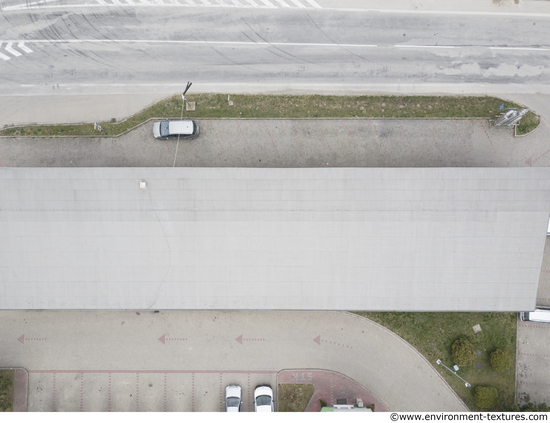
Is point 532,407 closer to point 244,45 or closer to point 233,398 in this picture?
point 233,398

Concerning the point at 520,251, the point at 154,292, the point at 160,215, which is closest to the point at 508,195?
the point at 520,251

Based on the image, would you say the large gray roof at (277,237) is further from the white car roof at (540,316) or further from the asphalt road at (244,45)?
the asphalt road at (244,45)

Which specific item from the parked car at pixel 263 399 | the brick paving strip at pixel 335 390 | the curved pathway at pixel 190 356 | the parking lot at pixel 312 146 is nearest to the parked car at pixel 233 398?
the curved pathway at pixel 190 356

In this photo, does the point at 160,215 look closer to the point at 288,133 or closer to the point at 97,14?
the point at 288,133

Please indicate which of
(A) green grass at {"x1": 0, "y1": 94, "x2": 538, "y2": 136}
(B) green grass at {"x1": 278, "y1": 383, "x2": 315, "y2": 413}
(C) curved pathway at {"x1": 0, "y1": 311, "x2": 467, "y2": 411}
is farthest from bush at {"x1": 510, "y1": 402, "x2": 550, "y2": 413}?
(A) green grass at {"x1": 0, "y1": 94, "x2": 538, "y2": 136}

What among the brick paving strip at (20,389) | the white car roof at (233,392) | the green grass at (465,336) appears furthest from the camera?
the brick paving strip at (20,389)

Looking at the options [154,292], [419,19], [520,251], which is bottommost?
[154,292]
